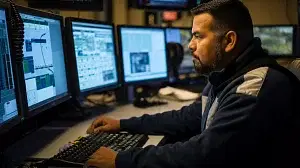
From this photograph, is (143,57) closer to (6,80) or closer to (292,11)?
(6,80)

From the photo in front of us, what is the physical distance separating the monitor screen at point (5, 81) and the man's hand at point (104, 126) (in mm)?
441

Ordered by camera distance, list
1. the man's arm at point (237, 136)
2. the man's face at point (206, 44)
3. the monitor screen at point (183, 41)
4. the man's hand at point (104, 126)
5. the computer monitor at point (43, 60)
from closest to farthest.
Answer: the man's arm at point (237, 136) < the man's face at point (206, 44) < the computer monitor at point (43, 60) < the man's hand at point (104, 126) < the monitor screen at point (183, 41)

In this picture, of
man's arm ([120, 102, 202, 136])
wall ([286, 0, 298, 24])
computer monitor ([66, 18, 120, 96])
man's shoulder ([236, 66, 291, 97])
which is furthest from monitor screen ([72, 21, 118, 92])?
wall ([286, 0, 298, 24])

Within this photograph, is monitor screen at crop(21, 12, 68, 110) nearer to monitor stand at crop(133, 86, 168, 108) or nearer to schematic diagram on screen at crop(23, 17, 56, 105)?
schematic diagram on screen at crop(23, 17, 56, 105)

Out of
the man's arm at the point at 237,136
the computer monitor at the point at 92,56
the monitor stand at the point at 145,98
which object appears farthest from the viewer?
the monitor stand at the point at 145,98

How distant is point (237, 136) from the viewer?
1104 mm

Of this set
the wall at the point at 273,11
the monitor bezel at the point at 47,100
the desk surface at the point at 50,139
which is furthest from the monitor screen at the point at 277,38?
the monitor bezel at the point at 47,100

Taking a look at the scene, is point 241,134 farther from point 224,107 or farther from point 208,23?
point 208,23

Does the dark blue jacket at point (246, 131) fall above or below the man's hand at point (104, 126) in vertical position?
above

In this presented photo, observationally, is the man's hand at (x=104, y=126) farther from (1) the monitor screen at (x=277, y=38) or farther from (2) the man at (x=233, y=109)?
(1) the monitor screen at (x=277, y=38)

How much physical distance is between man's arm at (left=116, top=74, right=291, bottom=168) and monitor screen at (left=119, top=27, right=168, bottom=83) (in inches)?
50.8

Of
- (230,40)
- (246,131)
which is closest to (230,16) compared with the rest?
(230,40)

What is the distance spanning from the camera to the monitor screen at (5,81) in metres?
1.20

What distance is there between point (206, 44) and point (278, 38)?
227 centimetres
